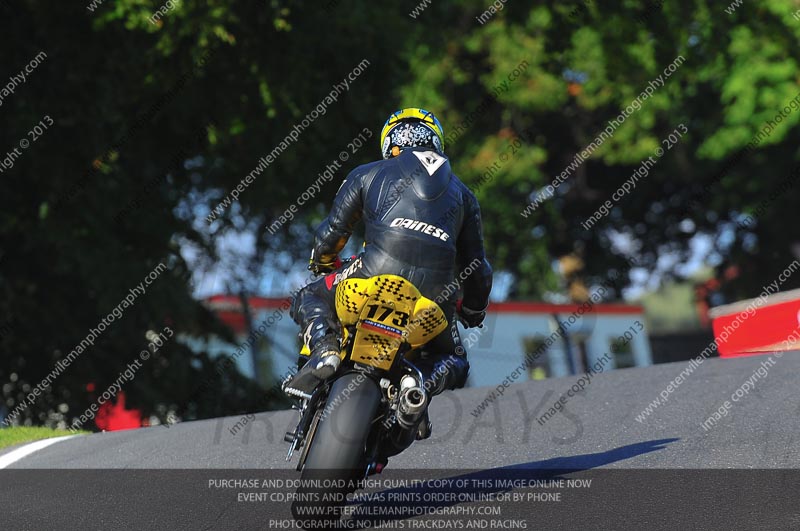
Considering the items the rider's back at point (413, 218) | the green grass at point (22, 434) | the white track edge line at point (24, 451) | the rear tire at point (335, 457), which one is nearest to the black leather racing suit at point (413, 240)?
the rider's back at point (413, 218)

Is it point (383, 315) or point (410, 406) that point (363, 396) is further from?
point (383, 315)

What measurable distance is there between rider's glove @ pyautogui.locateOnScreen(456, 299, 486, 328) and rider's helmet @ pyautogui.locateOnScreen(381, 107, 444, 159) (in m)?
0.84

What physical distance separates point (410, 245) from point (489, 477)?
197cm

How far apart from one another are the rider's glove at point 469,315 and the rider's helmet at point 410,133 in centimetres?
84

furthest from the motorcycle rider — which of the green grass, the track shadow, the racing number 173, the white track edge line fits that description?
the green grass

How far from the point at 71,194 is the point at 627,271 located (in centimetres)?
2228

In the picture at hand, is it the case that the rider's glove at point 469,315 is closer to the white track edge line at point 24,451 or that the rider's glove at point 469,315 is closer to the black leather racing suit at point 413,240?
the black leather racing suit at point 413,240

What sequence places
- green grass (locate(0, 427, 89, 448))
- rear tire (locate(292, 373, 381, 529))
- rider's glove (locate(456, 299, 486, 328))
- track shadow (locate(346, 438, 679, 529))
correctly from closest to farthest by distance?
rear tire (locate(292, 373, 381, 529)) < track shadow (locate(346, 438, 679, 529)) < rider's glove (locate(456, 299, 486, 328)) < green grass (locate(0, 427, 89, 448))

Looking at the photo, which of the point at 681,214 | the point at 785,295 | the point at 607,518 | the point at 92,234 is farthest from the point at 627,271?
the point at 607,518

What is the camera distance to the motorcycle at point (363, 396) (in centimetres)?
505

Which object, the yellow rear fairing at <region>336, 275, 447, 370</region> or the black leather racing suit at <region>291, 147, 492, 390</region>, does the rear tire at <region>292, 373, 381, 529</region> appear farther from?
the black leather racing suit at <region>291, 147, 492, 390</region>

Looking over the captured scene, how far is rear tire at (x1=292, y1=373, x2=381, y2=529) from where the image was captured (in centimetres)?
A: 503

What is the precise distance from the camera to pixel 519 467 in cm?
Answer: 718

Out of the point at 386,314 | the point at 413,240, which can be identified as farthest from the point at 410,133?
the point at 386,314
